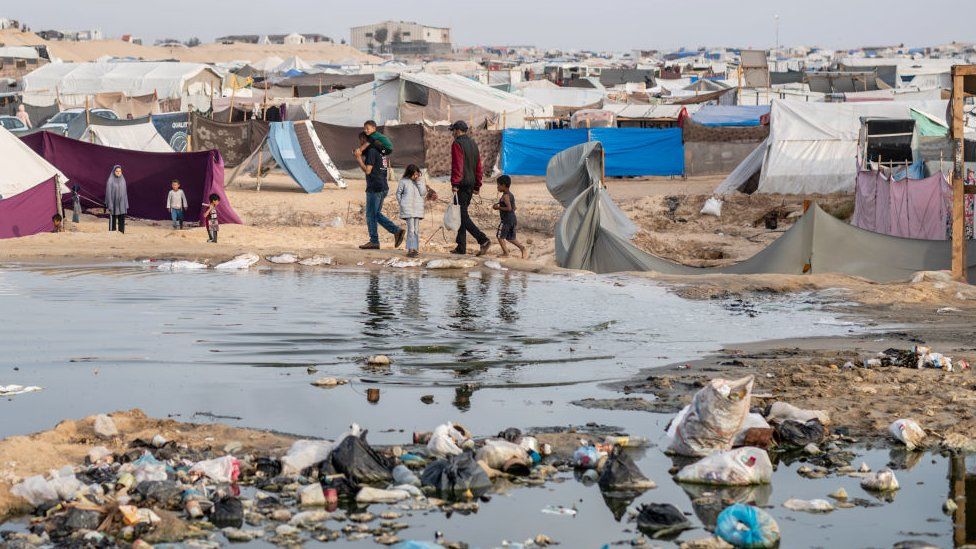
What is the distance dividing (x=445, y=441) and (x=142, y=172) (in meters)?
15.8

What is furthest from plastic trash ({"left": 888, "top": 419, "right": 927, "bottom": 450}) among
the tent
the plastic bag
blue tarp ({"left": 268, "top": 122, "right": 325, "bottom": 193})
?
blue tarp ({"left": 268, "top": 122, "right": 325, "bottom": 193})

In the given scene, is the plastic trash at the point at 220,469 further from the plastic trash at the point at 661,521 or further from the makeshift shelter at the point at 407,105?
the makeshift shelter at the point at 407,105

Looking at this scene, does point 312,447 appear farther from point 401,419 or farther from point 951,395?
point 951,395

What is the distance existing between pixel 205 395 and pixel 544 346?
293 cm

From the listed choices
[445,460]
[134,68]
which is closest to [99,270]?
[445,460]

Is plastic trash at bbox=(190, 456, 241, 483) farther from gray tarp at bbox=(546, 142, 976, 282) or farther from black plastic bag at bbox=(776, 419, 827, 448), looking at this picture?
gray tarp at bbox=(546, 142, 976, 282)

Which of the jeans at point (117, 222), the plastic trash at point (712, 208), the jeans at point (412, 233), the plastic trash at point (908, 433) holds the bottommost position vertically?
the plastic trash at point (712, 208)

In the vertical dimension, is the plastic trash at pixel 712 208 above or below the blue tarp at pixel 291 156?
below

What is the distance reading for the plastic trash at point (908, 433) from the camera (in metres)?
6.93

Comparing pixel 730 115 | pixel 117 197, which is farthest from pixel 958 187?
pixel 730 115

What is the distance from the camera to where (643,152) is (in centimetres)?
3095

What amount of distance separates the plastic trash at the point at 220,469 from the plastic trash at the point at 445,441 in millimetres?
1042

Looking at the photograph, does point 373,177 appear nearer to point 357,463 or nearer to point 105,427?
point 105,427

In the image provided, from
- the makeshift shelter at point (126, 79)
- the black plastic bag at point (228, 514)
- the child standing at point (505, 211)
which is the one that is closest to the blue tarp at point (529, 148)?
the child standing at point (505, 211)
